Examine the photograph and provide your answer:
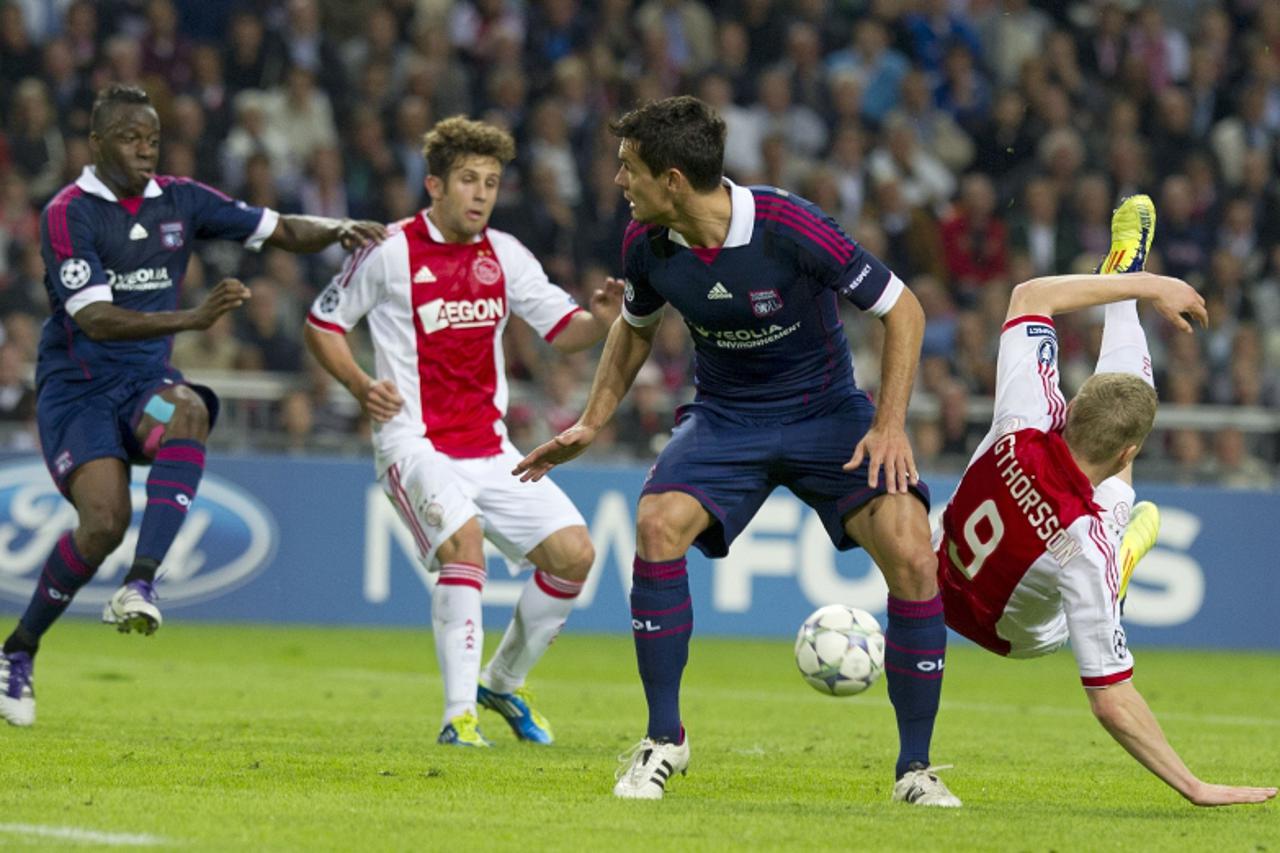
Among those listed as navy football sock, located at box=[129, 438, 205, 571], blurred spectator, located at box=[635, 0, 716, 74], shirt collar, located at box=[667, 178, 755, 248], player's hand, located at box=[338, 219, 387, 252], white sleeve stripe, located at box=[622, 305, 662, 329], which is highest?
blurred spectator, located at box=[635, 0, 716, 74]

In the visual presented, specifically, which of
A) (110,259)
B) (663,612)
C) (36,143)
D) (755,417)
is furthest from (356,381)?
(36,143)

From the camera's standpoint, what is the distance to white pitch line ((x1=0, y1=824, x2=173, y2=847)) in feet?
16.4

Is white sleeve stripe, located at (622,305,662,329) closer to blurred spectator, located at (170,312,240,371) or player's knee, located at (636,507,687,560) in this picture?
player's knee, located at (636,507,687,560)

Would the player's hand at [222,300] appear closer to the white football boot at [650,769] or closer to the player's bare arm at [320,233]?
the player's bare arm at [320,233]

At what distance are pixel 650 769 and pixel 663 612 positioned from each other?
499 mm

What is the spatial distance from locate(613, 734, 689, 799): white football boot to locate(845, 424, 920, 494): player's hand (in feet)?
3.45

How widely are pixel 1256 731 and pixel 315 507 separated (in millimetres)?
7021

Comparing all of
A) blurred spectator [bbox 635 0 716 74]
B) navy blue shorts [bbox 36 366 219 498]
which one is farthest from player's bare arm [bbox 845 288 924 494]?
blurred spectator [bbox 635 0 716 74]

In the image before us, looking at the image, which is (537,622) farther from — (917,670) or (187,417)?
(917,670)

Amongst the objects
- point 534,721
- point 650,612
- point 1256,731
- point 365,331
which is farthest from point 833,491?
point 365,331

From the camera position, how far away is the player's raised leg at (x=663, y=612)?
6391mm

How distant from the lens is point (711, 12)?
64.0ft

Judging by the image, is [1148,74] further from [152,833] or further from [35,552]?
[152,833]

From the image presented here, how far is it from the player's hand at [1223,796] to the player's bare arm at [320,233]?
4.21 meters
